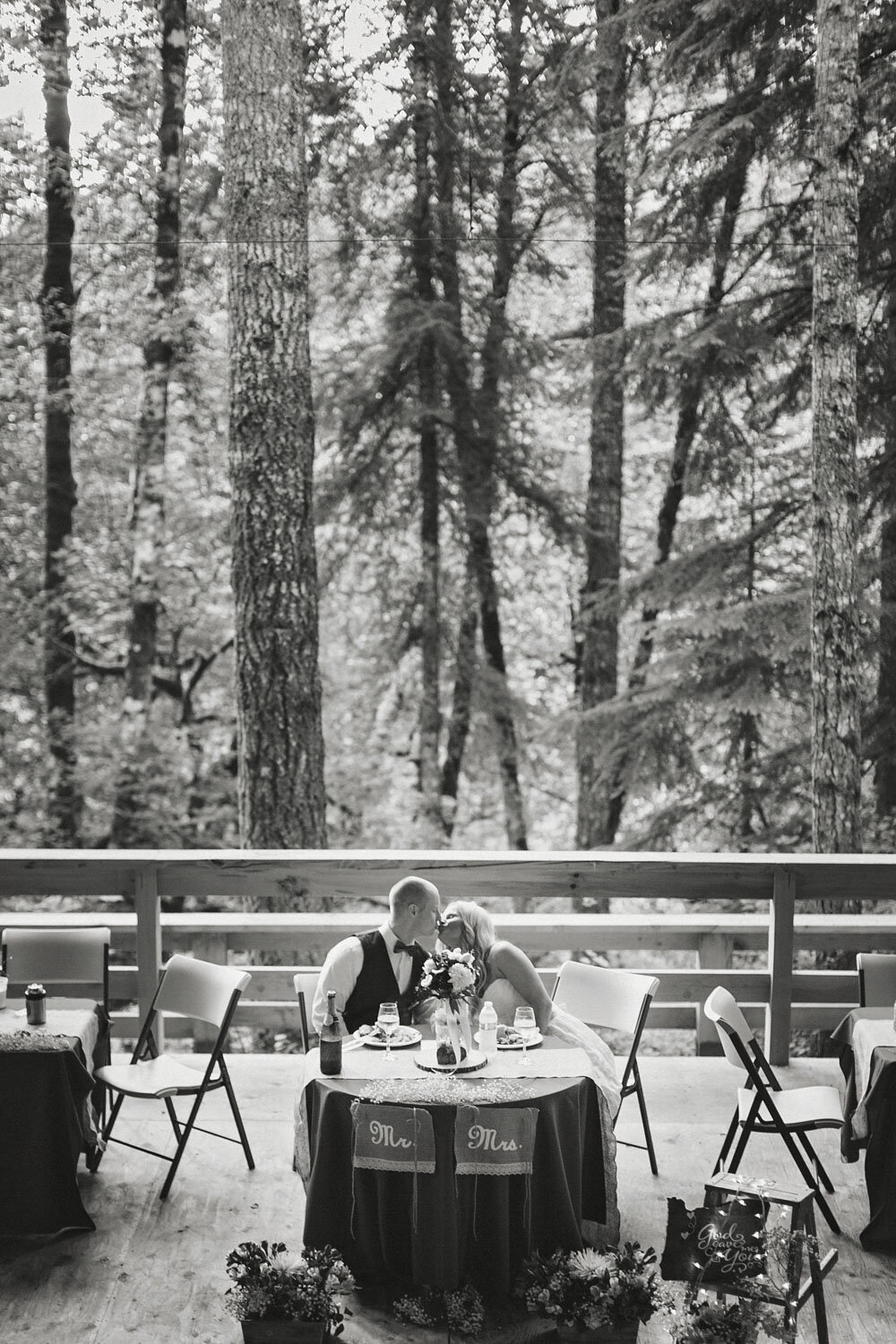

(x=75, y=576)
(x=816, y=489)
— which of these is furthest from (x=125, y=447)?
(x=816, y=489)

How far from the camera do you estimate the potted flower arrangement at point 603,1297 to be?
118 inches

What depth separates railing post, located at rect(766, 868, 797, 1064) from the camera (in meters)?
5.09

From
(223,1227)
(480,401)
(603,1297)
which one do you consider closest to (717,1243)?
(603,1297)

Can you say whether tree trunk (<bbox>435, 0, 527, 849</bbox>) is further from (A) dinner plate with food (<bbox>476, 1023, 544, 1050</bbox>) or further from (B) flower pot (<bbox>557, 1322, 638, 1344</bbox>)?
(B) flower pot (<bbox>557, 1322, 638, 1344</bbox>)

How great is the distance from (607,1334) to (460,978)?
3.12 ft

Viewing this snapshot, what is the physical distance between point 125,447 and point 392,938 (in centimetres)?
724

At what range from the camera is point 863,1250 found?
381 centimetres

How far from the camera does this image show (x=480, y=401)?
1011cm

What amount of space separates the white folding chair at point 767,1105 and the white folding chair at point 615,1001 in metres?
0.29

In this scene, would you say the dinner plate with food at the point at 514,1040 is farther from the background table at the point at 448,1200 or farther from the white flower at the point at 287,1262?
the white flower at the point at 287,1262

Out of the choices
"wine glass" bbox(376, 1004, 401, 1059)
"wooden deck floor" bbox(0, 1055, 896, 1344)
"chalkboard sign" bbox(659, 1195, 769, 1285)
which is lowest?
"wooden deck floor" bbox(0, 1055, 896, 1344)

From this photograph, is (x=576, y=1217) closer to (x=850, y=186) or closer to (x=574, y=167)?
(x=850, y=186)

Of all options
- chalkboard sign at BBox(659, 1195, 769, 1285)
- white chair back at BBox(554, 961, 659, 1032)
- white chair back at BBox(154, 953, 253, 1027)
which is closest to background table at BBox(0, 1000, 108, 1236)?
white chair back at BBox(154, 953, 253, 1027)

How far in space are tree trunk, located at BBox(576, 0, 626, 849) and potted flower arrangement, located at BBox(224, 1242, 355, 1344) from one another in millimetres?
6052
